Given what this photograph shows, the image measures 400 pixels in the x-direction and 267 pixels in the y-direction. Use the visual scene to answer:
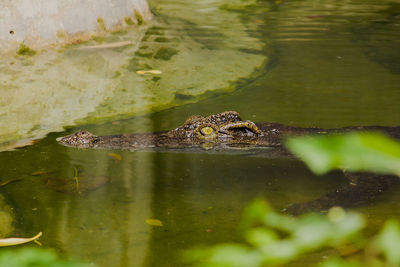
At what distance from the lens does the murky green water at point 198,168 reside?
8.92 ft

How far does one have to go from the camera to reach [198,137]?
12.0ft

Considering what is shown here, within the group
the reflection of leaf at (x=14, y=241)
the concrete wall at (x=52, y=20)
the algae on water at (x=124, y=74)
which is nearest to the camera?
the reflection of leaf at (x=14, y=241)

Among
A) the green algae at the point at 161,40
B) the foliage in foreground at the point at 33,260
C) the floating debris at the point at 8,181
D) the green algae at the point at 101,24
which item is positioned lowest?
the floating debris at the point at 8,181

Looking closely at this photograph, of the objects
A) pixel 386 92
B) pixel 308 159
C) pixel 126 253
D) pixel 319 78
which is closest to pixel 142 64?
pixel 319 78

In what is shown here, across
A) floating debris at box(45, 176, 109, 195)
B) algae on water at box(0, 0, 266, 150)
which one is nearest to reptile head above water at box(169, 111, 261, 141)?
floating debris at box(45, 176, 109, 195)

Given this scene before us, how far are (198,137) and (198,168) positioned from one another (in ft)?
0.68

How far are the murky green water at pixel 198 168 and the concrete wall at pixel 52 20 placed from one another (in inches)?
28.4

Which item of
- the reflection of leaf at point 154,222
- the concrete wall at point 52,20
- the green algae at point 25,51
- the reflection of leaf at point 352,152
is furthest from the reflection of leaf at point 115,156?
the reflection of leaf at point 352,152

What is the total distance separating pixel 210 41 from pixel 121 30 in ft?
3.94

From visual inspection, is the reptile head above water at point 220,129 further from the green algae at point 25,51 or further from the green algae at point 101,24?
the green algae at point 101,24

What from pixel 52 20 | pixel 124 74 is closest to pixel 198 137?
pixel 124 74

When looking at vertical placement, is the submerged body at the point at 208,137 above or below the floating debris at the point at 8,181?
above

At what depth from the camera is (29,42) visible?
6.35 metres

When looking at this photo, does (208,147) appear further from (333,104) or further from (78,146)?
(333,104)
